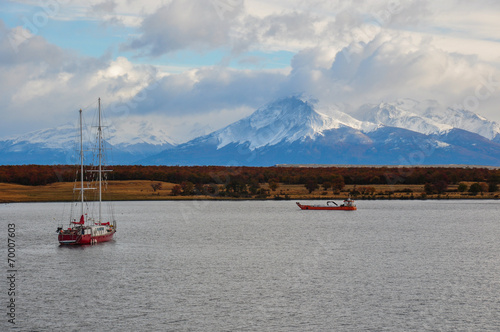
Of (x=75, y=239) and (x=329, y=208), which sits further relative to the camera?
(x=329, y=208)

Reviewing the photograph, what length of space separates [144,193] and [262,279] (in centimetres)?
12340

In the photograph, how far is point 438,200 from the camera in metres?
164

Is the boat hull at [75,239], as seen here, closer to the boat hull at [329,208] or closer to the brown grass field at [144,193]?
the boat hull at [329,208]

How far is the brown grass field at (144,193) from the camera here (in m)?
165

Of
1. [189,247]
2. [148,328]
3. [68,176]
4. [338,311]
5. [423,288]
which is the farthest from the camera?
[68,176]

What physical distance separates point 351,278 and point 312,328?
606 inches

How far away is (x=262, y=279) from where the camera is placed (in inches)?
2121

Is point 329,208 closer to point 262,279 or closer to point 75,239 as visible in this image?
point 75,239

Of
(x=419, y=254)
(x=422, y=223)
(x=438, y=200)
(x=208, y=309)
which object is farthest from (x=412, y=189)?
(x=208, y=309)

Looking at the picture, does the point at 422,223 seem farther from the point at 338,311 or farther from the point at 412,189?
the point at 412,189

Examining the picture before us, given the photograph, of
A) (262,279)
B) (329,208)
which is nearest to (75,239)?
(262,279)

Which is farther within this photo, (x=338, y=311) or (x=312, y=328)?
(x=338, y=311)

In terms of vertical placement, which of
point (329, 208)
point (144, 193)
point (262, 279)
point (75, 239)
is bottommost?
point (262, 279)

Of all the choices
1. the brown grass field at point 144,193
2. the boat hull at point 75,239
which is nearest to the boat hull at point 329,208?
the brown grass field at point 144,193
